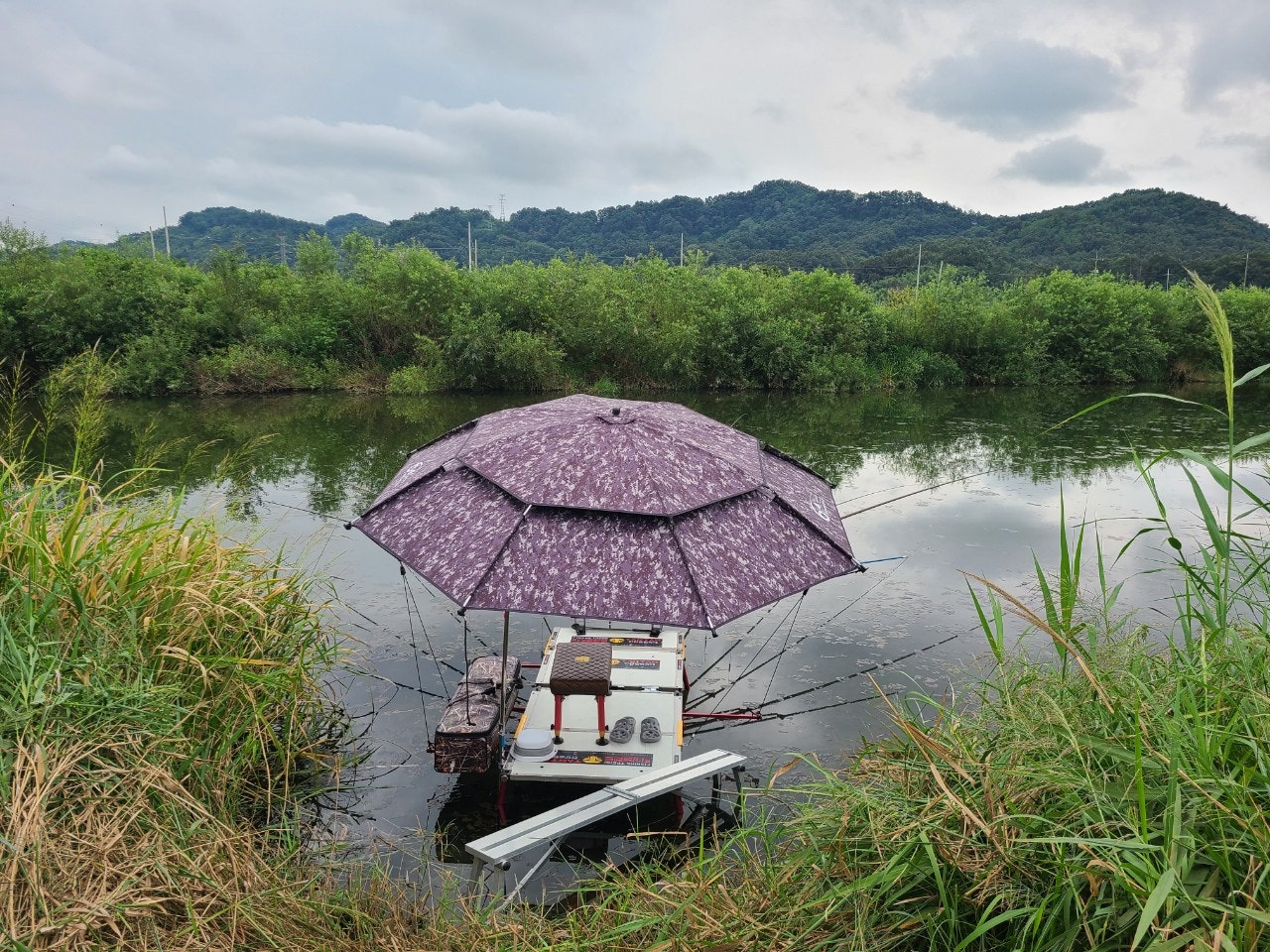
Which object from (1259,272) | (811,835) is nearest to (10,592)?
(811,835)

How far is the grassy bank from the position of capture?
191 centimetres

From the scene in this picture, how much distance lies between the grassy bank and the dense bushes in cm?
2105

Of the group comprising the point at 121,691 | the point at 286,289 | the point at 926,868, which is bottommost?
the point at 926,868

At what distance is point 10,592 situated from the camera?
9.41 feet

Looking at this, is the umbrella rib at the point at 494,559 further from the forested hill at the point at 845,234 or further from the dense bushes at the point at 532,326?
the forested hill at the point at 845,234

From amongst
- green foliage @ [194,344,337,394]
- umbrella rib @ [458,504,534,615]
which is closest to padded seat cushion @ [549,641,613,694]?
umbrella rib @ [458,504,534,615]

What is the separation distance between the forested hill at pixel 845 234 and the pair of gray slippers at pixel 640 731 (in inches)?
1909

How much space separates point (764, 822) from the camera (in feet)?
9.35

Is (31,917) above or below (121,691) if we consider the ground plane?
below

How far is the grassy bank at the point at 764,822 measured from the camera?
1.91 metres

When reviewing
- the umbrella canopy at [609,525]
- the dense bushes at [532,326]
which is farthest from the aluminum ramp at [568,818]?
the dense bushes at [532,326]

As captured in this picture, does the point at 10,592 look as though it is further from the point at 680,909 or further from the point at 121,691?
the point at 680,909

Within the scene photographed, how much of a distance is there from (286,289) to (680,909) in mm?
27476

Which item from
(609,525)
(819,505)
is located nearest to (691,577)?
(609,525)
